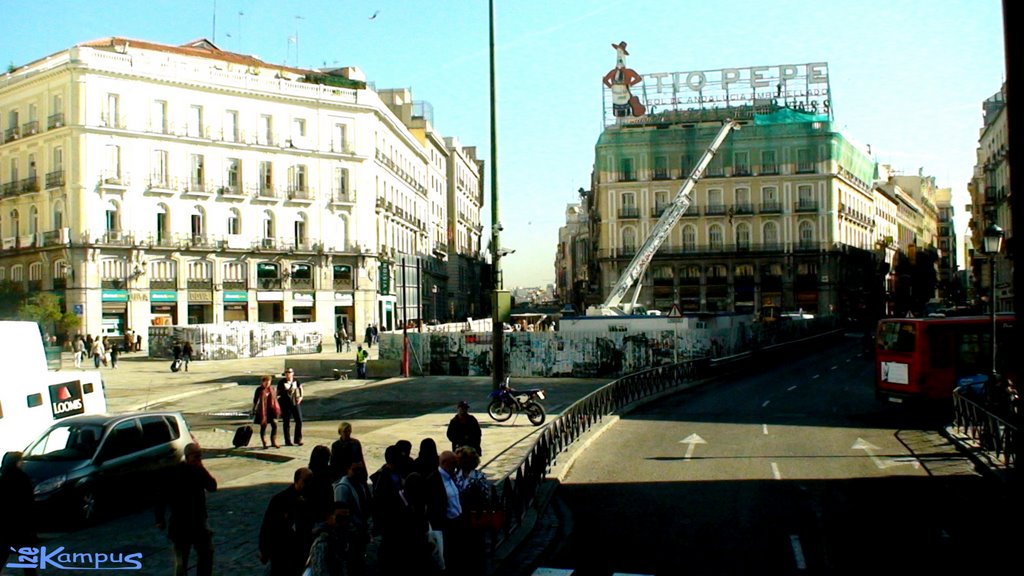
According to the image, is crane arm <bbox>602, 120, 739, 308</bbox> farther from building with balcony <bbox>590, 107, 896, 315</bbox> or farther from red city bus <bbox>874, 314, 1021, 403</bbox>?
building with balcony <bbox>590, 107, 896, 315</bbox>

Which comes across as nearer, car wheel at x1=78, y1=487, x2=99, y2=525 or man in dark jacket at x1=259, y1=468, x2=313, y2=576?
man in dark jacket at x1=259, y1=468, x2=313, y2=576

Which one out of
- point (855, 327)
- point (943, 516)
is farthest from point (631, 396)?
point (855, 327)

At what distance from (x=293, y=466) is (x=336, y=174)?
51753 mm

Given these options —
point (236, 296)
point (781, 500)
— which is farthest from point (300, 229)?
point (781, 500)

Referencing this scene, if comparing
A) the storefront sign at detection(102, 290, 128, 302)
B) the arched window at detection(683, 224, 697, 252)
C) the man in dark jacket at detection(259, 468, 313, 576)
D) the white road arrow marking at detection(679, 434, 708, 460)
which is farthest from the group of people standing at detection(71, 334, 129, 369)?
the arched window at detection(683, 224, 697, 252)

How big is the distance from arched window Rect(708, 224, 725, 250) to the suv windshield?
69800 mm

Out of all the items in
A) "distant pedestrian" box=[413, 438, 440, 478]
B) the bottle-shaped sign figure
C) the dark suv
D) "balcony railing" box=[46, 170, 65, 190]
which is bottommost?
the dark suv

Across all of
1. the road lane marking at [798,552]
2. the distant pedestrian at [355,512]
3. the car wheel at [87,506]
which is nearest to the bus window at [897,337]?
the road lane marking at [798,552]

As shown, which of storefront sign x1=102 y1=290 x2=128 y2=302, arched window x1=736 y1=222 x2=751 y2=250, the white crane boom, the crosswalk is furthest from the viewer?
arched window x1=736 y1=222 x2=751 y2=250

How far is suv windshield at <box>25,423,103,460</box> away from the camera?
1230 centimetres

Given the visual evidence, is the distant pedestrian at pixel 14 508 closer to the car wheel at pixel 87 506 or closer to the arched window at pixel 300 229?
the car wheel at pixel 87 506

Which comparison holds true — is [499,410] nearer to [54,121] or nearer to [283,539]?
[283,539]

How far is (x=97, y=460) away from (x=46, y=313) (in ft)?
139

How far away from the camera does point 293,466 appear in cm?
1611
